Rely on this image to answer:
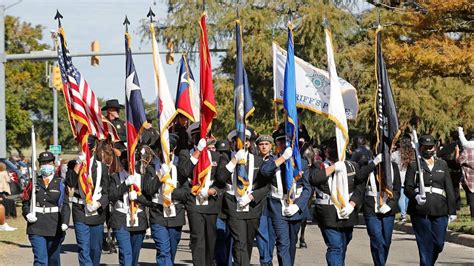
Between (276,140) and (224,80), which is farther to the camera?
(224,80)

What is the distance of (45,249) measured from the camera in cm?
1312

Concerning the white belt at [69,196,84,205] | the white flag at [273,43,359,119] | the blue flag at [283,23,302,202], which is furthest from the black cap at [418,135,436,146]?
the white belt at [69,196,84,205]

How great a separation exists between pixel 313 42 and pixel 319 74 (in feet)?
62.9

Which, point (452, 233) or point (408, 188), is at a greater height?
point (408, 188)

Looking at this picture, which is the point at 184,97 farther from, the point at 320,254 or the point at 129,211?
the point at 320,254

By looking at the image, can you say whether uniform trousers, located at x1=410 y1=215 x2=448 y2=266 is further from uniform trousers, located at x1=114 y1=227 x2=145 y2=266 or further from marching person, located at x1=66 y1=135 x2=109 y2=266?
marching person, located at x1=66 y1=135 x2=109 y2=266

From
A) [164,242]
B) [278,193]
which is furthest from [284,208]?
[164,242]

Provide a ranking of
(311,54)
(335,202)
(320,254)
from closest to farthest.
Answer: (335,202), (320,254), (311,54)

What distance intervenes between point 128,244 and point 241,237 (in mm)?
1420

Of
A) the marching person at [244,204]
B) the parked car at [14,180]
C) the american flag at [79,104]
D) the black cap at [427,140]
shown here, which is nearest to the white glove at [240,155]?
the marching person at [244,204]

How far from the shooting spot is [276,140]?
542 inches

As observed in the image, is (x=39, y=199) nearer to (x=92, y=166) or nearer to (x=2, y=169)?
(x=92, y=166)

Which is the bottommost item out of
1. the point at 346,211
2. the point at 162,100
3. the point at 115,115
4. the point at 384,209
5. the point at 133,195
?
the point at 384,209

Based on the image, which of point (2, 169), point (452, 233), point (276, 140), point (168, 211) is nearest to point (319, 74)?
point (276, 140)
